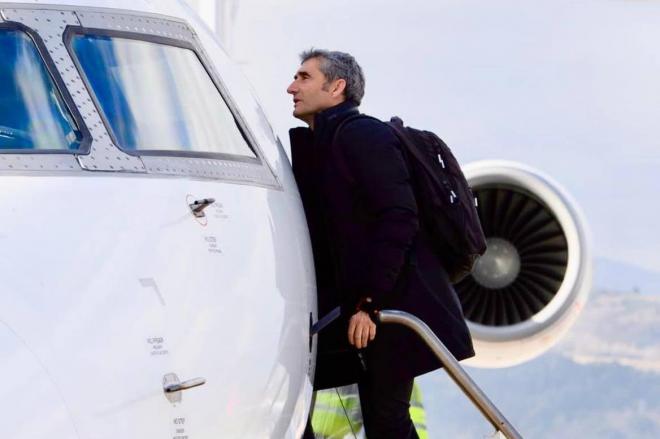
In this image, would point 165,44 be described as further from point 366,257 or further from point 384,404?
point 384,404

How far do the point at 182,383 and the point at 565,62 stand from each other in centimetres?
664

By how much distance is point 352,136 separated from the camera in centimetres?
631

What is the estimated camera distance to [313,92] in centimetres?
678

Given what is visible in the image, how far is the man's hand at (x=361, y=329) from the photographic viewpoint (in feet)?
19.6

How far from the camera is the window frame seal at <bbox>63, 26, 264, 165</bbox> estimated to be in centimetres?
514

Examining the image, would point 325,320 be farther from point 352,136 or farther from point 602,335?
point 602,335

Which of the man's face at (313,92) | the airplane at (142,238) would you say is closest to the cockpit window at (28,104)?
the airplane at (142,238)

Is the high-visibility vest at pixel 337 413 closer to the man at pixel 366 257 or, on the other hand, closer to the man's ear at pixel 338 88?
the man at pixel 366 257

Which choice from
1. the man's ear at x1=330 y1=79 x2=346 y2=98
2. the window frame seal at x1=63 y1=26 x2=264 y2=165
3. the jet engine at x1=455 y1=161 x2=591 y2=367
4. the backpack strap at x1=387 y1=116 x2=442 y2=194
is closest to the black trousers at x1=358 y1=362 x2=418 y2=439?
the backpack strap at x1=387 y1=116 x2=442 y2=194

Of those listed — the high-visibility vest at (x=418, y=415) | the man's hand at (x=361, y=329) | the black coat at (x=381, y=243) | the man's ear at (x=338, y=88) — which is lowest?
the high-visibility vest at (x=418, y=415)

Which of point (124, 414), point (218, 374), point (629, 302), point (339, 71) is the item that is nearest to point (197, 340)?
point (218, 374)

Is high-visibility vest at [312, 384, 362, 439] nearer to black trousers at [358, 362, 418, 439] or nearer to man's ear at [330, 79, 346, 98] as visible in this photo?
black trousers at [358, 362, 418, 439]

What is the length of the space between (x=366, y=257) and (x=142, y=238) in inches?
61.0

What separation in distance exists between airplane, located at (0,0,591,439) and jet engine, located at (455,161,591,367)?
120 inches
